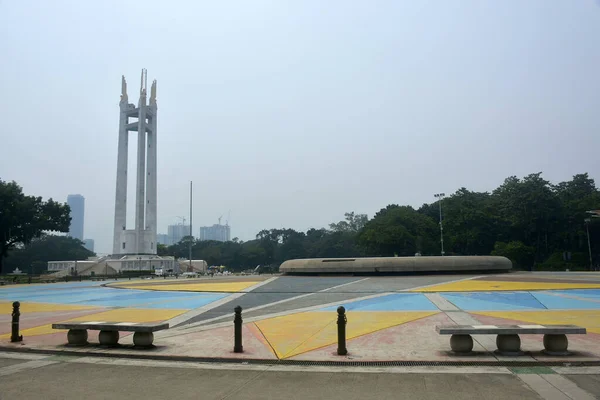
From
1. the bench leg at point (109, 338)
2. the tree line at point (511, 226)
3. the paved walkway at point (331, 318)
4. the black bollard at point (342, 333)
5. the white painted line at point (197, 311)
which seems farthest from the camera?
the tree line at point (511, 226)

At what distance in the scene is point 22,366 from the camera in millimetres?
8656

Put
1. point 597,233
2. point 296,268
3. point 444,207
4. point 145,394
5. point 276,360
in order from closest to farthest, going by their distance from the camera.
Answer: point 145,394 → point 276,360 → point 296,268 → point 597,233 → point 444,207

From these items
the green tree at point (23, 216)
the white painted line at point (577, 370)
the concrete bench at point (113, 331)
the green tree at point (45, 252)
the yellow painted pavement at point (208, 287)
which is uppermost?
the green tree at point (23, 216)

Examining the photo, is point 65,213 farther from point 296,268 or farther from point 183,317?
point 183,317

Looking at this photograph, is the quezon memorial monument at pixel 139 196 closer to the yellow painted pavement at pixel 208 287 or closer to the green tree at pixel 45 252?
the green tree at pixel 45 252

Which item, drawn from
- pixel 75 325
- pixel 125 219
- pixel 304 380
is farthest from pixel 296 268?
pixel 125 219

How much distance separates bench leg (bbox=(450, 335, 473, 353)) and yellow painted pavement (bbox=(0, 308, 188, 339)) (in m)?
8.73

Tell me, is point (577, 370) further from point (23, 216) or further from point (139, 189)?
point (139, 189)

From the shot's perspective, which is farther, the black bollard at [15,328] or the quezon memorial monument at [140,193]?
the quezon memorial monument at [140,193]

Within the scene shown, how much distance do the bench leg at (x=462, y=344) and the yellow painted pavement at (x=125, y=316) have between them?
28.6ft

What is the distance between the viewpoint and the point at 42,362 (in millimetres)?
8992

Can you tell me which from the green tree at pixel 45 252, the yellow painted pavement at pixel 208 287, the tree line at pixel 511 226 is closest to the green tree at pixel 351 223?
the tree line at pixel 511 226

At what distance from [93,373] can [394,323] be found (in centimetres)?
745

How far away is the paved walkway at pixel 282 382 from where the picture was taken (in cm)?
660
